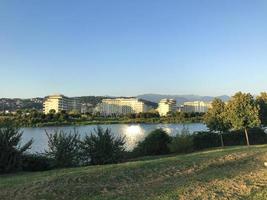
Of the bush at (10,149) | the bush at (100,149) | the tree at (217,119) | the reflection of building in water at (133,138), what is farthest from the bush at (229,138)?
the bush at (10,149)

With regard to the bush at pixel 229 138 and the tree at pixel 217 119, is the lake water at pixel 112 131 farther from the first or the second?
the tree at pixel 217 119

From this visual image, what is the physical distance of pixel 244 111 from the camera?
105 feet

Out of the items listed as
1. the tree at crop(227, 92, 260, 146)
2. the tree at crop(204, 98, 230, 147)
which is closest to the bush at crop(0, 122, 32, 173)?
the tree at crop(227, 92, 260, 146)

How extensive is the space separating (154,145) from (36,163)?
1204 cm

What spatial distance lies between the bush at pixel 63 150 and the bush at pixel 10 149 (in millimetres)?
1207

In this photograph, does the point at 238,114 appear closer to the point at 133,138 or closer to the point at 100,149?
the point at 100,149

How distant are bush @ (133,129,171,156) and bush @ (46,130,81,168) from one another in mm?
10832

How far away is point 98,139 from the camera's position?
20.0 m

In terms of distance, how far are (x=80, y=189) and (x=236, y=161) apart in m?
6.68

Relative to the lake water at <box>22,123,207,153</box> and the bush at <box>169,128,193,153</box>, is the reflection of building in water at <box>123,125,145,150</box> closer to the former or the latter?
the lake water at <box>22,123,207,153</box>

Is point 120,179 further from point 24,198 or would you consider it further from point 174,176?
point 24,198

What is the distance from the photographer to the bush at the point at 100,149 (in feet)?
64.7

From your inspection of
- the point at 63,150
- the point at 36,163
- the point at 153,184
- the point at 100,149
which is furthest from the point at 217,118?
the point at 153,184

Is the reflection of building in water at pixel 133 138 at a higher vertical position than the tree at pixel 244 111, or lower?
lower
